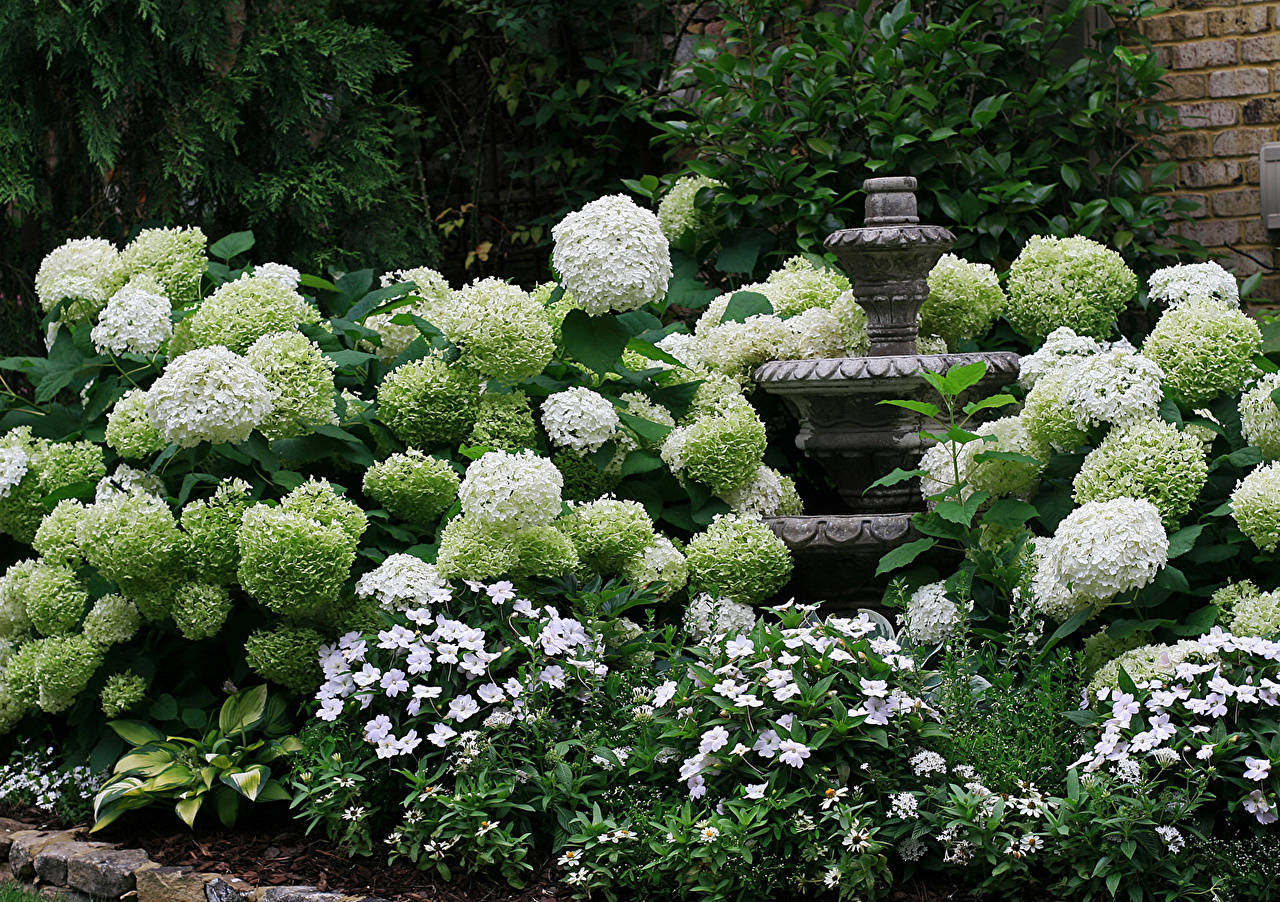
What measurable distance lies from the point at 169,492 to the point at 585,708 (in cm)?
118

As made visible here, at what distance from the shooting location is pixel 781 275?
4.02 meters

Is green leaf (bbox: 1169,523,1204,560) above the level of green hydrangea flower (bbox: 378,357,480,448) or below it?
below

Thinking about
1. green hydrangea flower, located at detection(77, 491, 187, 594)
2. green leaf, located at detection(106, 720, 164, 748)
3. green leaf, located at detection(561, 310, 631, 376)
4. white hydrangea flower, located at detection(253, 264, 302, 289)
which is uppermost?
white hydrangea flower, located at detection(253, 264, 302, 289)

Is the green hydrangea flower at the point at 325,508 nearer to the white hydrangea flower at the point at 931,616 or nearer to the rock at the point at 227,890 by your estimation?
the rock at the point at 227,890

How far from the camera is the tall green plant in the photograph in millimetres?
4539

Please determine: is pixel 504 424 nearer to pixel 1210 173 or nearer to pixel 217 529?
pixel 217 529

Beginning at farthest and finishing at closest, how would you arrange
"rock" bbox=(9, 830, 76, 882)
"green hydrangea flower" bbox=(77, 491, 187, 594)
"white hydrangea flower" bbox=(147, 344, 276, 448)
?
1. "rock" bbox=(9, 830, 76, 882)
2. "green hydrangea flower" bbox=(77, 491, 187, 594)
3. "white hydrangea flower" bbox=(147, 344, 276, 448)

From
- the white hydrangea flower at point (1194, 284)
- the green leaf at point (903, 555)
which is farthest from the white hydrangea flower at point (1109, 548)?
the white hydrangea flower at point (1194, 284)

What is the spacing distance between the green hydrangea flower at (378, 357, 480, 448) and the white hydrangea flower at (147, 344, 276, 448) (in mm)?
455

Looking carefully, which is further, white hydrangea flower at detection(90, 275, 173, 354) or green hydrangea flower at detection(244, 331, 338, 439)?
white hydrangea flower at detection(90, 275, 173, 354)

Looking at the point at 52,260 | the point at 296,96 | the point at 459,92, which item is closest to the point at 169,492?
the point at 52,260

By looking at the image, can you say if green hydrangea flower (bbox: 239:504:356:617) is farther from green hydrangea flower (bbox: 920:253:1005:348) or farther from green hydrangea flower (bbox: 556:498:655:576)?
green hydrangea flower (bbox: 920:253:1005:348)

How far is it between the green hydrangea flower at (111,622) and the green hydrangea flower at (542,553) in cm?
93

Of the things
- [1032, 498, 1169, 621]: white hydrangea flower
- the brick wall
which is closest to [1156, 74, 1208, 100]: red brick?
the brick wall
